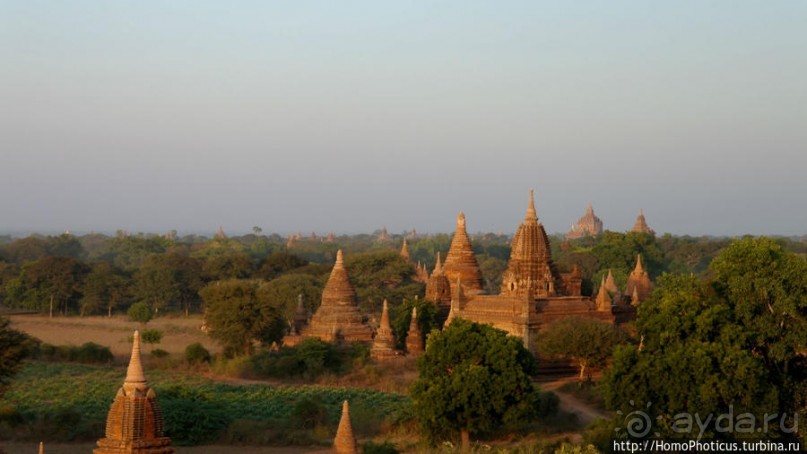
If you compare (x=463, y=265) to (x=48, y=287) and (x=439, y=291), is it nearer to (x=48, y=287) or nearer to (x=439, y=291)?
(x=439, y=291)

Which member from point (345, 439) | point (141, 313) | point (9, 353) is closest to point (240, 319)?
point (9, 353)

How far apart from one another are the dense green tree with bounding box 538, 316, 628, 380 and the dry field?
15.4 m

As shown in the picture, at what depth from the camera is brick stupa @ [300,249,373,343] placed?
41031mm

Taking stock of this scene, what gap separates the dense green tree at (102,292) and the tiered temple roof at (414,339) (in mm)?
27893

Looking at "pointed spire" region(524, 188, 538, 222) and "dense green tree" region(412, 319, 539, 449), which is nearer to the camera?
"dense green tree" region(412, 319, 539, 449)

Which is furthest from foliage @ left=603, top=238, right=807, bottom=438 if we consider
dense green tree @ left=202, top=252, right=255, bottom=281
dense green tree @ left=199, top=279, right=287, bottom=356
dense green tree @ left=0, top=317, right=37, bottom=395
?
dense green tree @ left=202, top=252, right=255, bottom=281

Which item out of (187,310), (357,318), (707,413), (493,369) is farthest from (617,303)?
(187,310)

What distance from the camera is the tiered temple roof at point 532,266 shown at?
40.7 m

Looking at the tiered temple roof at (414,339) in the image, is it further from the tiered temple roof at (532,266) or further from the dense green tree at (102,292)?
the dense green tree at (102,292)

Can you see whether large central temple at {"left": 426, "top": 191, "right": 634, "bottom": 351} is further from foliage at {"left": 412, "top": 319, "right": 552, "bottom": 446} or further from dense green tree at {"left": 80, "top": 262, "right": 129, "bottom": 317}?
dense green tree at {"left": 80, "top": 262, "right": 129, "bottom": 317}

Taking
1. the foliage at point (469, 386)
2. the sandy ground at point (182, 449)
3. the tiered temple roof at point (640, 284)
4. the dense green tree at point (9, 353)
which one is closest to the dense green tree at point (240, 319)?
the dense green tree at point (9, 353)

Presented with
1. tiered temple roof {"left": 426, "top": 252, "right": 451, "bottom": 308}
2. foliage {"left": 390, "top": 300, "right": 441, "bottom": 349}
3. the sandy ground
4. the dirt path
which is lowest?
the sandy ground

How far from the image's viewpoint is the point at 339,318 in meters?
41.2

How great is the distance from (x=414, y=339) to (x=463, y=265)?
5579 millimetres
